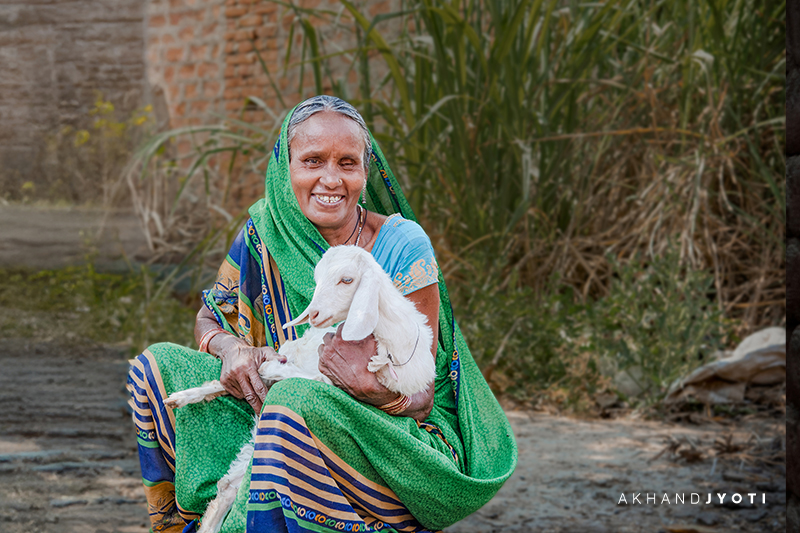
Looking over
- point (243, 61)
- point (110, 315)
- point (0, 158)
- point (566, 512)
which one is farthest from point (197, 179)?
point (566, 512)

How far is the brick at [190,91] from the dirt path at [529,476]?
4.91 metres

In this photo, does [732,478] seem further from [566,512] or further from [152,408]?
[152,408]

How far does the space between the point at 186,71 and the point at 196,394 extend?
24.8ft

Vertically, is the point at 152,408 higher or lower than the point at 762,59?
lower

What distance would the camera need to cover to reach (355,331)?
160cm

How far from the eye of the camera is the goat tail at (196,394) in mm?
1808

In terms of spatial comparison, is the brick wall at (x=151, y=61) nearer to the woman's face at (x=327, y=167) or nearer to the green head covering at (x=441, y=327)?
the green head covering at (x=441, y=327)

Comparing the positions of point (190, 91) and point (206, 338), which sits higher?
point (190, 91)

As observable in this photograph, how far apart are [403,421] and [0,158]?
7.23 metres

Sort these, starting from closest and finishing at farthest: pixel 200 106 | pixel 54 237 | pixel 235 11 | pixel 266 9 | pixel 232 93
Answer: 1. pixel 54 237
2. pixel 266 9
3. pixel 235 11
4. pixel 232 93
5. pixel 200 106

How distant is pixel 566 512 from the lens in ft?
9.57

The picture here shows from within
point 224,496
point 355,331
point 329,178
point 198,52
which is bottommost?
point 224,496

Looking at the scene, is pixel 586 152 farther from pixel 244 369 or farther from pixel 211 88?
pixel 211 88

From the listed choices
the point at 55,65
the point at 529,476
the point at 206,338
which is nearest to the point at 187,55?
the point at 55,65
